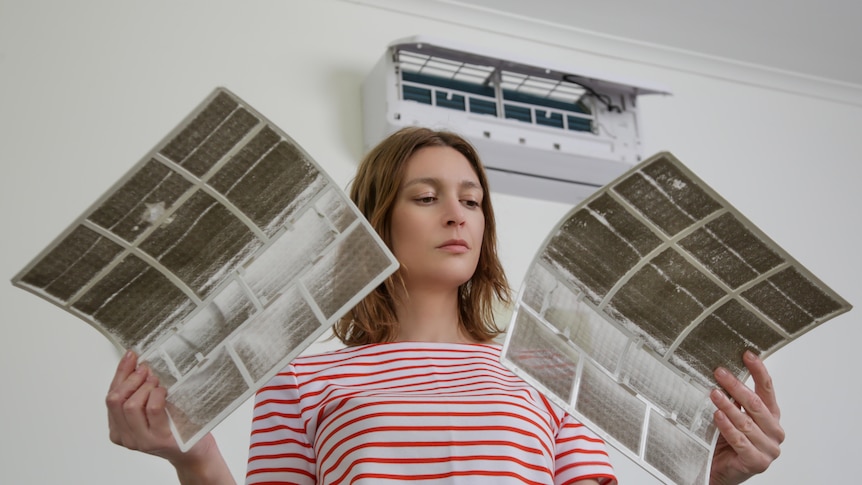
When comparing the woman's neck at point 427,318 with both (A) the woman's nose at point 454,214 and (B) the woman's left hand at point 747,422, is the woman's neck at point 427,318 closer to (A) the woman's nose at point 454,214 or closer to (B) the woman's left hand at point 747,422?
(A) the woman's nose at point 454,214

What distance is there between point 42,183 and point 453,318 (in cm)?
78

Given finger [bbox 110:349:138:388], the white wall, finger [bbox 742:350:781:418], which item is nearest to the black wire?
the white wall

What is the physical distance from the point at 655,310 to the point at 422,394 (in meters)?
0.25

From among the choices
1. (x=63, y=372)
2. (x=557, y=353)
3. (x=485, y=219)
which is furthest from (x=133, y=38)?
(x=557, y=353)

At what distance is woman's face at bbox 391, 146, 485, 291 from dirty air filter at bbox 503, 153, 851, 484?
19cm

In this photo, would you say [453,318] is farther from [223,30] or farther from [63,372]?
[223,30]

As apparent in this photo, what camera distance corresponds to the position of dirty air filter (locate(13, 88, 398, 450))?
88 cm

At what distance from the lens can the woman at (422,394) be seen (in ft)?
3.19

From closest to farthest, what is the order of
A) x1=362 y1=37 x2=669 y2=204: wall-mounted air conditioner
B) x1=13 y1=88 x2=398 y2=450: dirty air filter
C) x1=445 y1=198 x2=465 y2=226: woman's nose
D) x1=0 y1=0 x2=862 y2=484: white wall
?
1. x1=13 y1=88 x2=398 y2=450: dirty air filter
2. x1=445 y1=198 x2=465 y2=226: woman's nose
3. x1=0 y1=0 x2=862 y2=484: white wall
4. x1=362 y1=37 x2=669 y2=204: wall-mounted air conditioner

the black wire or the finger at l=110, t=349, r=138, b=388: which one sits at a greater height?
the black wire

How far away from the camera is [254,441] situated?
1.09 meters

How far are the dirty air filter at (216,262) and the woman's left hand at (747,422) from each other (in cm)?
37

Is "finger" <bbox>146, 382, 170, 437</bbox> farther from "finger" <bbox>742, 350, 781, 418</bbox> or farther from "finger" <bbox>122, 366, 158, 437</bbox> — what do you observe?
"finger" <bbox>742, 350, 781, 418</bbox>

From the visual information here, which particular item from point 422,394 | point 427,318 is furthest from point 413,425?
point 427,318
